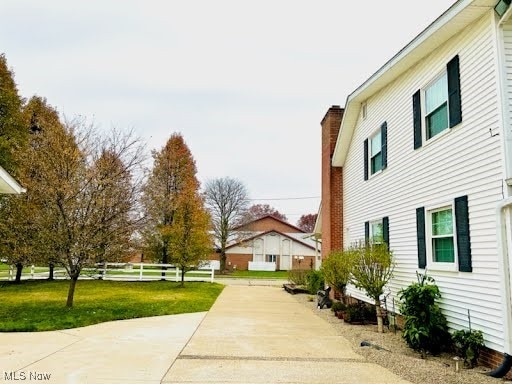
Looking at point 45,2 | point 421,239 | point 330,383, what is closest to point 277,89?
point 45,2

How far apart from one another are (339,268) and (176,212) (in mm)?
14532

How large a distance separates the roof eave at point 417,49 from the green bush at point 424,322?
15.5 feet

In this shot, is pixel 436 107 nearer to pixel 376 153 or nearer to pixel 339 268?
pixel 376 153

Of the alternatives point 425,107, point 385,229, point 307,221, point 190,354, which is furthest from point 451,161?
point 307,221

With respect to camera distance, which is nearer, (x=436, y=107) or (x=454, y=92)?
(x=454, y=92)

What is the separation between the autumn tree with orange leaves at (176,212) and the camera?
838 inches

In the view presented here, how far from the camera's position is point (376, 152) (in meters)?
11.7

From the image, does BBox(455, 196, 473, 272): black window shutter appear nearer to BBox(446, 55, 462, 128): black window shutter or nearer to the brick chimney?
BBox(446, 55, 462, 128): black window shutter

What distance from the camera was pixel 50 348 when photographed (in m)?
6.88

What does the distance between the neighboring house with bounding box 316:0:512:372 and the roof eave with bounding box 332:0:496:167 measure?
0.02m

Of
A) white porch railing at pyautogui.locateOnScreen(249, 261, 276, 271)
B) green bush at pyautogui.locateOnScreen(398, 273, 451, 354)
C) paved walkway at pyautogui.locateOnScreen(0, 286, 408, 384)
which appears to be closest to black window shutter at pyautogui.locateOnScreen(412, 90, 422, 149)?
green bush at pyautogui.locateOnScreen(398, 273, 451, 354)

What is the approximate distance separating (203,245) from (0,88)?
13810 millimetres

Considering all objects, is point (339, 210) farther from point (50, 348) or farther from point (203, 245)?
point (50, 348)

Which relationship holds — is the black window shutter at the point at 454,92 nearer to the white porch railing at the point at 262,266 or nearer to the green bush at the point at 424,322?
the green bush at the point at 424,322
